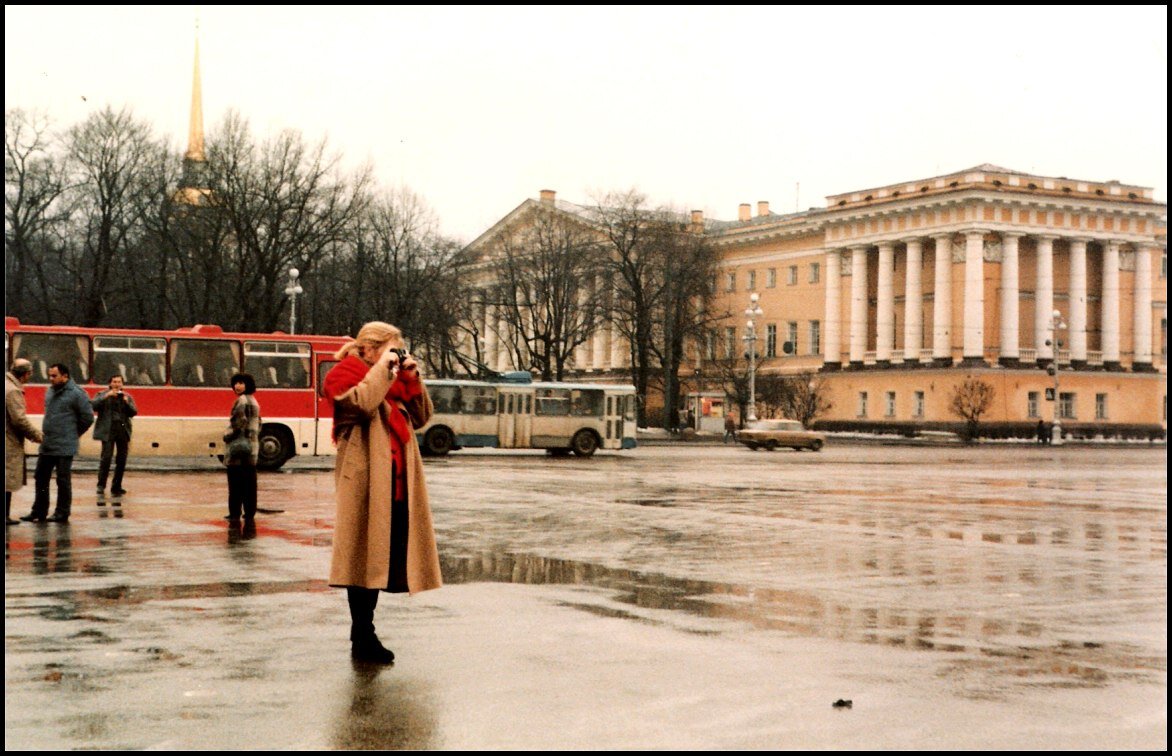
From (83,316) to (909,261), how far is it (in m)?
53.4

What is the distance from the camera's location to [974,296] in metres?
92.2

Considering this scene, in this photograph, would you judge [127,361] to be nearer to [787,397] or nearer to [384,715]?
[384,715]

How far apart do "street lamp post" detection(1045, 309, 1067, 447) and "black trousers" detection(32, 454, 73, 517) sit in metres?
71.6

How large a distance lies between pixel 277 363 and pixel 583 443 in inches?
667

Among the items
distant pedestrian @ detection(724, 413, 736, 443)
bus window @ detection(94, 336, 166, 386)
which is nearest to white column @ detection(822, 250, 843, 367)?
distant pedestrian @ detection(724, 413, 736, 443)

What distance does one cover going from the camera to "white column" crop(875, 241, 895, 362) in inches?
3839

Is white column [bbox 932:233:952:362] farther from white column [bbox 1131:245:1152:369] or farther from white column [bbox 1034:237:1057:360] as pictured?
white column [bbox 1131:245:1152:369]

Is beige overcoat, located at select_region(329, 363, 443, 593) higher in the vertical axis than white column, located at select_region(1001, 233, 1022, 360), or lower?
lower

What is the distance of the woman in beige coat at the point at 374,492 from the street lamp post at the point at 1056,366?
78.5 meters

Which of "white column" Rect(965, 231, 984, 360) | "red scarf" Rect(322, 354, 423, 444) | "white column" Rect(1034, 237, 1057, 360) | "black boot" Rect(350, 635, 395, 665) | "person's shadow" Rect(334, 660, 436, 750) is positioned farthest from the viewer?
"white column" Rect(1034, 237, 1057, 360)

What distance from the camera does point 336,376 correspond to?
8875 millimetres

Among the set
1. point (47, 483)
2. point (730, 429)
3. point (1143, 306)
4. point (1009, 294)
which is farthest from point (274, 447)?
point (1143, 306)

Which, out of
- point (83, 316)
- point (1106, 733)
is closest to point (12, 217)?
point (83, 316)

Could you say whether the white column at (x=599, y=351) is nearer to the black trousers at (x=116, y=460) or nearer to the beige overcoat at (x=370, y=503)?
the black trousers at (x=116, y=460)
